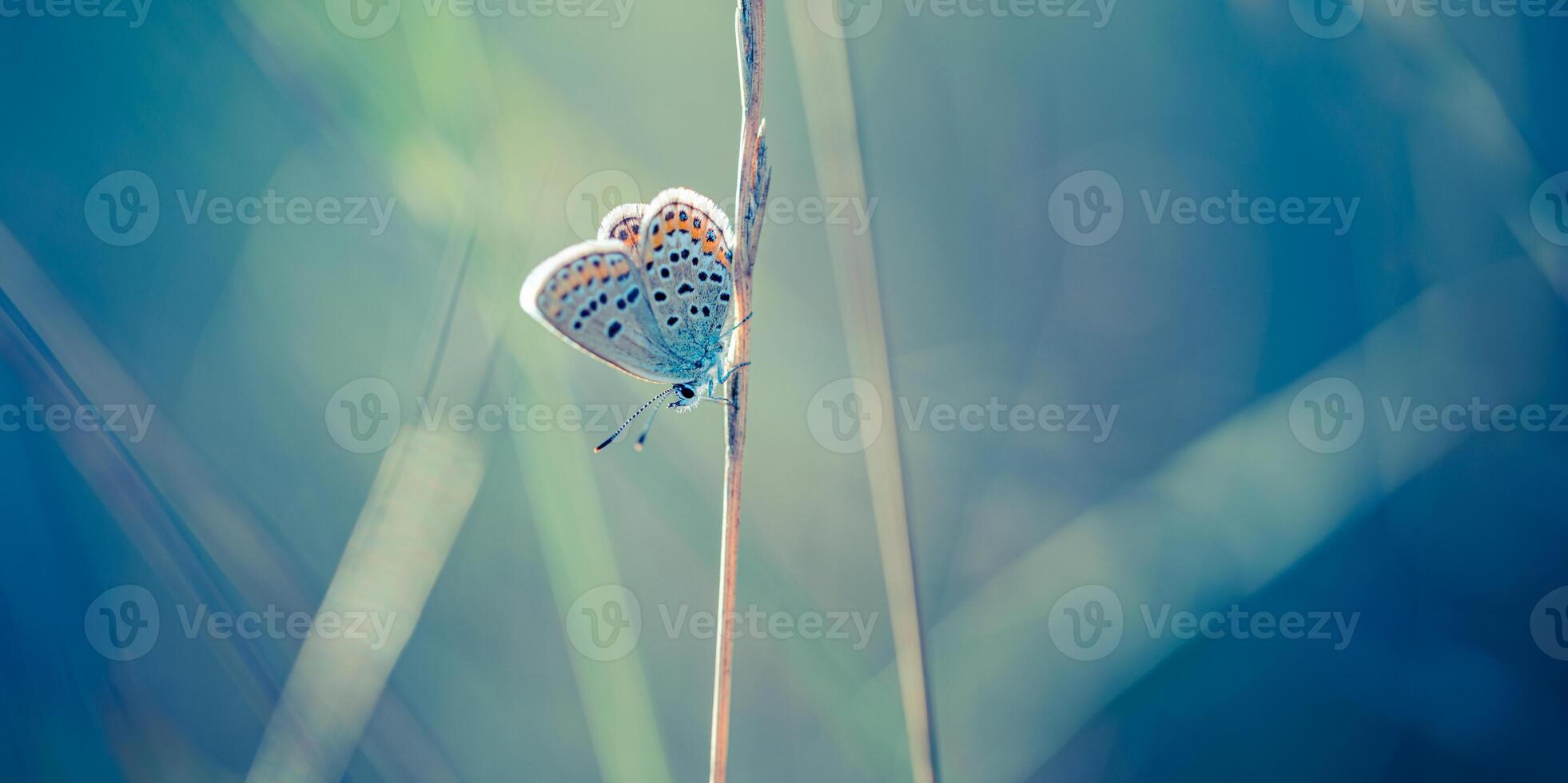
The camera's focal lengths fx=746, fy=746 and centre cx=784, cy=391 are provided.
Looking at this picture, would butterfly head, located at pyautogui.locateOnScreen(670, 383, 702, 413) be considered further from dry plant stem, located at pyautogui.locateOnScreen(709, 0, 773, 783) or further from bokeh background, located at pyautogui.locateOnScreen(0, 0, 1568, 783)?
bokeh background, located at pyautogui.locateOnScreen(0, 0, 1568, 783)

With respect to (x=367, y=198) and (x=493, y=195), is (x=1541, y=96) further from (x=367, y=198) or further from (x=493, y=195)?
(x=367, y=198)

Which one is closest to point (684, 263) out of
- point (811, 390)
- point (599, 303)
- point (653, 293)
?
point (653, 293)

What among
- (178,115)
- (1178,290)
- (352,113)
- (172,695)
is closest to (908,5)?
(1178,290)

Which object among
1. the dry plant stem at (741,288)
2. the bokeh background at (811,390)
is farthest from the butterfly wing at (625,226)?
the bokeh background at (811,390)

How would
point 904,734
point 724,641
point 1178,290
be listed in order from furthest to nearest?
point 1178,290 < point 904,734 < point 724,641

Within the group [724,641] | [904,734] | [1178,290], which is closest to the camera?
[724,641]

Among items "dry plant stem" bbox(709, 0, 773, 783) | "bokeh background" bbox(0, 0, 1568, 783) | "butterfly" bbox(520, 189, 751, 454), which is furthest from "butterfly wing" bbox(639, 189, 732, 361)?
"bokeh background" bbox(0, 0, 1568, 783)
